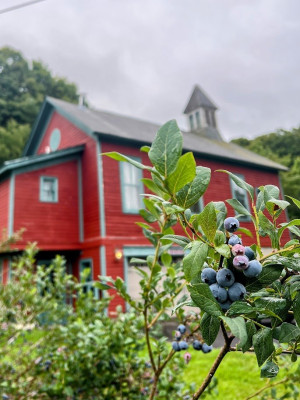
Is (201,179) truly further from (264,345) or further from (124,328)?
(124,328)

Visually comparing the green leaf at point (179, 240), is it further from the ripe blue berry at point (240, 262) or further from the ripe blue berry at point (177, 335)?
the ripe blue berry at point (177, 335)

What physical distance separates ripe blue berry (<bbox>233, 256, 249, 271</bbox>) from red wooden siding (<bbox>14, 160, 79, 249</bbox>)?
9351mm

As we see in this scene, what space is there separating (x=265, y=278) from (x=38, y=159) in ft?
32.0

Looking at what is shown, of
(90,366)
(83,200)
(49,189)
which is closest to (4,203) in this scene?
(49,189)

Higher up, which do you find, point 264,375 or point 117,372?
point 264,375

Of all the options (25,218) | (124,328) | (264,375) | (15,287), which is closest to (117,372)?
(124,328)

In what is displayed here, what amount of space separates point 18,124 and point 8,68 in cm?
868

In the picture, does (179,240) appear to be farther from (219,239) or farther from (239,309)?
(239,309)

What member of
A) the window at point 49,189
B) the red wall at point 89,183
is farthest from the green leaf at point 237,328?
the window at point 49,189

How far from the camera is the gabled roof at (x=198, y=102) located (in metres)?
21.2

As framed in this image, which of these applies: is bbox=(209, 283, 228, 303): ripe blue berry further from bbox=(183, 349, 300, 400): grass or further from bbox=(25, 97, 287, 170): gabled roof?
bbox=(25, 97, 287, 170): gabled roof

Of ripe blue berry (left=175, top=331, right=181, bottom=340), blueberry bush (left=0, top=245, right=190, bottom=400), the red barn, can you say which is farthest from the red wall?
ripe blue berry (left=175, top=331, right=181, bottom=340)

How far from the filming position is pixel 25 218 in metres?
9.24

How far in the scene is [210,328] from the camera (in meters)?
0.57
